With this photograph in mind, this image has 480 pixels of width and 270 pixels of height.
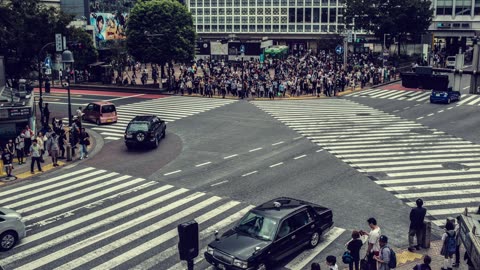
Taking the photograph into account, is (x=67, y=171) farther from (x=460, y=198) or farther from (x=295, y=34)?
(x=295, y=34)

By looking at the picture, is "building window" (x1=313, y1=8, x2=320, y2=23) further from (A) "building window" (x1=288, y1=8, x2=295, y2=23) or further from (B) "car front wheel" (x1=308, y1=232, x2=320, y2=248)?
(B) "car front wheel" (x1=308, y1=232, x2=320, y2=248)

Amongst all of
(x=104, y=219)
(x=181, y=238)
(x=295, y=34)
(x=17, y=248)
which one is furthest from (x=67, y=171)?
(x=295, y=34)

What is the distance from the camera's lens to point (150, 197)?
2162cm

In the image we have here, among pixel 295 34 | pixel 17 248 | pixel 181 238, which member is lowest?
pixel 17 248

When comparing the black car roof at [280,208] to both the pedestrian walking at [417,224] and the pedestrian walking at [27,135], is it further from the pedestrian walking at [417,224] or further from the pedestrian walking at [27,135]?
the pedestrian walking at [27,135]

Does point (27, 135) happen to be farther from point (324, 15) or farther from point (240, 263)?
point (324, 15)

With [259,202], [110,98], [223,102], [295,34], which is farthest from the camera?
[295,34]

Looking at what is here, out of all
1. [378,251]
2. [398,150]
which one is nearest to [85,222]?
[378,251]

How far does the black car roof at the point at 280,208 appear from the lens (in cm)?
1556

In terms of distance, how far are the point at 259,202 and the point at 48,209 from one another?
7996 millimetres

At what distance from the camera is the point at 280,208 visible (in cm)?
1600

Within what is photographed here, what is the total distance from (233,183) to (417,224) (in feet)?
29.9

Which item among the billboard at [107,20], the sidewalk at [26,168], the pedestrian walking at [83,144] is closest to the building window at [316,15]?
the billboard at [107,20]

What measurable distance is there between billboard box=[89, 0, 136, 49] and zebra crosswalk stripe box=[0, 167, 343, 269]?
188 feet
